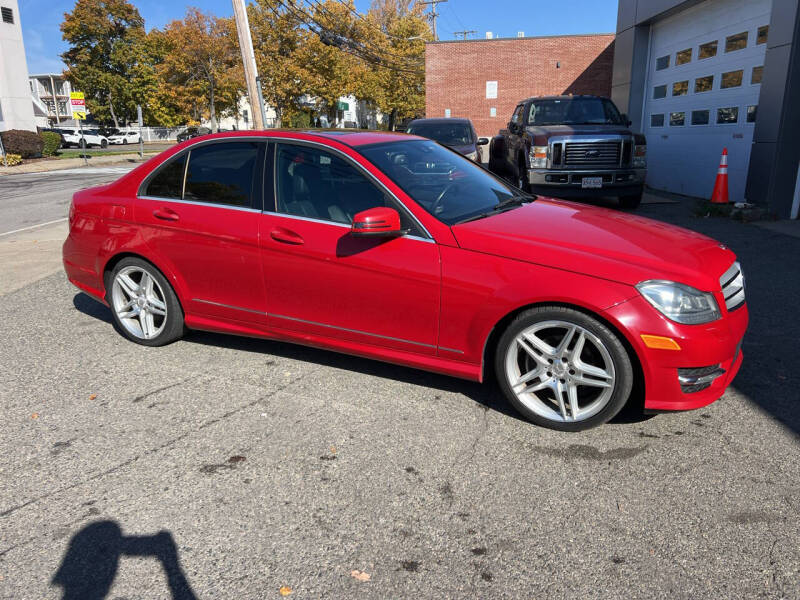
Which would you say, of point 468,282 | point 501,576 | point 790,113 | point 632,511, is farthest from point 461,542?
point 790,113

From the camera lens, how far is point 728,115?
11.7 meters

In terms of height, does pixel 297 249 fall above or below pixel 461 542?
above

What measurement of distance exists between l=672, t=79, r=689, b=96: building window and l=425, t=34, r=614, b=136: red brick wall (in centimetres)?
1865

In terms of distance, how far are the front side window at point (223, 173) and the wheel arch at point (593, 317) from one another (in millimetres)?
1876

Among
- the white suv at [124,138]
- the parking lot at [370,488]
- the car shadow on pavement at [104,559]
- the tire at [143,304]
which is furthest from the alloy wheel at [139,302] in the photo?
the white suv at [124,138]

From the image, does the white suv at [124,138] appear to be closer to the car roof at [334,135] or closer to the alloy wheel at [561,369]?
the car roof at [334,135]

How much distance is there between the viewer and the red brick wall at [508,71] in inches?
1244

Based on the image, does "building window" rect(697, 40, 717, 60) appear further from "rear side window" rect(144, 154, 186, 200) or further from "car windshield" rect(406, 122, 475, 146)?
"rear side window" rect(144, 154, 186, 200)

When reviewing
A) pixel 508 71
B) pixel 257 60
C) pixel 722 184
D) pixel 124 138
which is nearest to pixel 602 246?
pixel 722 184

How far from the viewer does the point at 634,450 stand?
3.27 metres

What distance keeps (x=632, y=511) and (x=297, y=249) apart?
2.40 m

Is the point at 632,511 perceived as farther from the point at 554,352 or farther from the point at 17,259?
the point at 17,259

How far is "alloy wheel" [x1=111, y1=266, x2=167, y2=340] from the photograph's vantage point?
473cm

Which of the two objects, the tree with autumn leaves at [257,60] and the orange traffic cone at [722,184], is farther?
the tree with autumn leaves at [257,60]
